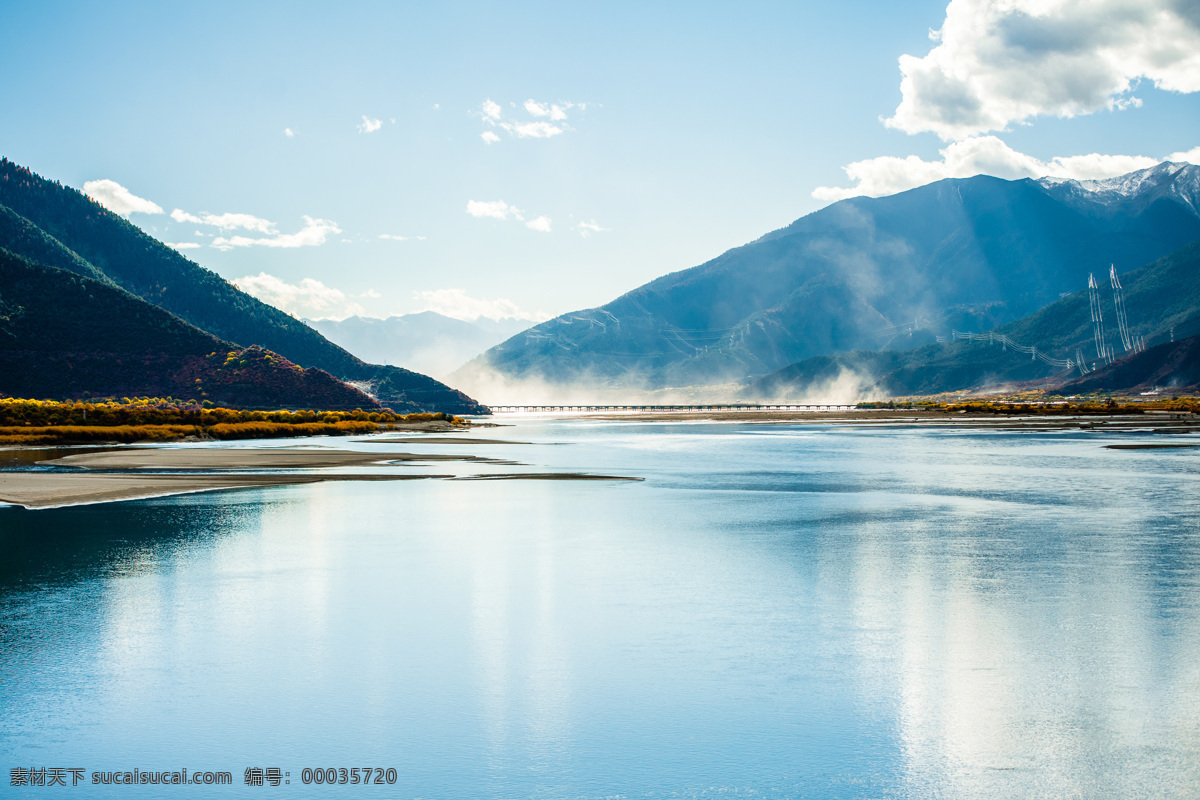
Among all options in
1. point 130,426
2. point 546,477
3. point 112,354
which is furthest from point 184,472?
point 112,354

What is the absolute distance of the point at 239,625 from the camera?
1392 centimetres

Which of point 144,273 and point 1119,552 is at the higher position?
point 144,273

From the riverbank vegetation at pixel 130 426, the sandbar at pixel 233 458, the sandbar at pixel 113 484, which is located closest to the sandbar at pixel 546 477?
the sandbar at pixel 113 484

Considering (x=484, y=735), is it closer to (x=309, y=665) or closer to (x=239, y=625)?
(x=309, y=665)

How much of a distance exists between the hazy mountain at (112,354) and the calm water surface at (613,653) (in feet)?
332

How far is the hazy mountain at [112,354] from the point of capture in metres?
112

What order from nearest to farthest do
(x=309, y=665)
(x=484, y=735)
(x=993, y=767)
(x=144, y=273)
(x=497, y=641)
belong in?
(x=993, y=767) < (x=484, y=735) < (x=309, y=665) < (x=497, y=641) < (x=144, y=273)

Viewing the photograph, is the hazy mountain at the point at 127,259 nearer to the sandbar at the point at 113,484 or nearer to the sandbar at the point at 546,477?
the sandbar at the point at 546,477

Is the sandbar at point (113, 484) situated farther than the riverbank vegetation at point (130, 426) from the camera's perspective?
No

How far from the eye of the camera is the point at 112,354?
120m

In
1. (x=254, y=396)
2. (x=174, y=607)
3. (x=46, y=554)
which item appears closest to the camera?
(x=174, y=607)

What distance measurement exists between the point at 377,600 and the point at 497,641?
3.64 m

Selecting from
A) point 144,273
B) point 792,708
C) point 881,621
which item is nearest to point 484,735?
point 792,708

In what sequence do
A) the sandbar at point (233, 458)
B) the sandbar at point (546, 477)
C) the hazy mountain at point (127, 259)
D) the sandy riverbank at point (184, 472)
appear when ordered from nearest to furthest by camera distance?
the sandy riverbank at point (184, 472) < the sandbar at point (546, 477) < the sandbar at point (233, 458) < the hazy mountain at point (127, 259)
